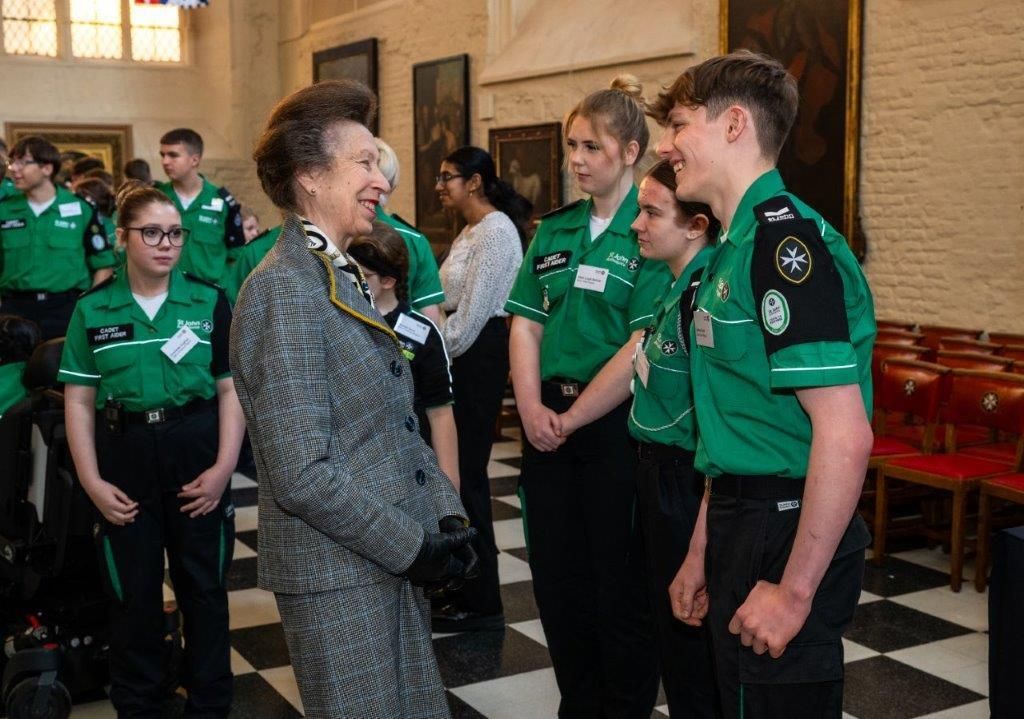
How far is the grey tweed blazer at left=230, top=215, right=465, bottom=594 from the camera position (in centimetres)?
176

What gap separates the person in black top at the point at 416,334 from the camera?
2.88 metres

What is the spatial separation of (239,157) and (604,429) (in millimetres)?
13419

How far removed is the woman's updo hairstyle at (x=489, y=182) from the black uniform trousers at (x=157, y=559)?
1.53 meters

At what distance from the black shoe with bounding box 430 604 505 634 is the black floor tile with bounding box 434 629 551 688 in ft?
0.10

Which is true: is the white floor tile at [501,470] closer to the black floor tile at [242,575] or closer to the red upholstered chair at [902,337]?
the black floor tile at [242,575]

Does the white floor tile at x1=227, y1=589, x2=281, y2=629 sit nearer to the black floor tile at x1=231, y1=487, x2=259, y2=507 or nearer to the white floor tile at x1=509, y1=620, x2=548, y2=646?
the white floor tile at x1=509, y1=620, x2=548, y2=646

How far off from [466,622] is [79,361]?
176cm

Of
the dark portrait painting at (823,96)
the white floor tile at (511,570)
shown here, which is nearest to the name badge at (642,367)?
the white floor tile at (511,570)

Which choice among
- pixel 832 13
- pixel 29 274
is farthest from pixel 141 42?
pixel 832 13

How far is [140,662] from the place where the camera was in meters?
3.07

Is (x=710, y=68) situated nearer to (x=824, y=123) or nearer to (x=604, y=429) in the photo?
(x=604, y=429)

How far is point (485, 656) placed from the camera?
151 inches

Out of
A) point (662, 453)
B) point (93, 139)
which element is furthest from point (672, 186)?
point (93, 139)

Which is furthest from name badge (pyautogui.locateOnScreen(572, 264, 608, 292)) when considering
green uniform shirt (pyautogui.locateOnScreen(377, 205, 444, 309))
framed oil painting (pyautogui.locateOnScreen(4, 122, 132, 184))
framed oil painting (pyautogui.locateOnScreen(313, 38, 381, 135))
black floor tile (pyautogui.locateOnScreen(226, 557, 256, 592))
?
framed oil painting (pyautogui.locateOnScreen(4, 122, 132, 184))
